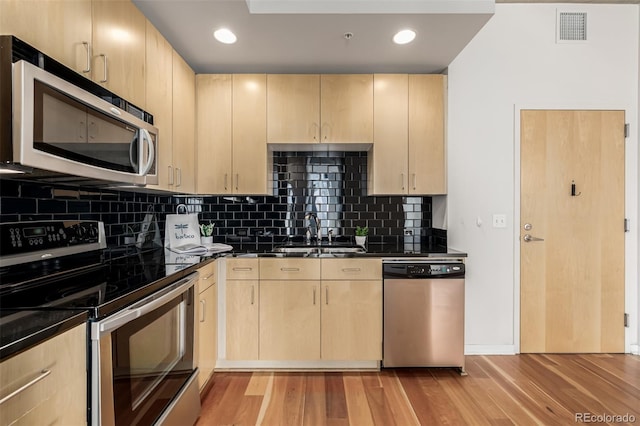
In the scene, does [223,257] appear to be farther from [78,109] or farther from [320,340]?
[78,109]

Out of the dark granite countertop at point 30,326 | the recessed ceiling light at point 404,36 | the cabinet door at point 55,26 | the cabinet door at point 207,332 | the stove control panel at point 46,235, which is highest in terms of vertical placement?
the recessed ceiling light at point 404,36

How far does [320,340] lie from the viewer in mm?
2482

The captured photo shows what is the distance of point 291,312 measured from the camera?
8.16 feet

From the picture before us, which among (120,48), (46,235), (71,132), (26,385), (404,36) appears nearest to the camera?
(26,385)

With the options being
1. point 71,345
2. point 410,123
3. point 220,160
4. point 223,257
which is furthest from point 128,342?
point 410,123

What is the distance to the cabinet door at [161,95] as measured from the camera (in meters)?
2.00

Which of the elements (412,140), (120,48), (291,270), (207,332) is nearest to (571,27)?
(412,140)

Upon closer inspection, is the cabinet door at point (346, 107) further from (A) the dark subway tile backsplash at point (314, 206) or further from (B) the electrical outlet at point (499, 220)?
(B) the electrical outlet at point (499, 220)

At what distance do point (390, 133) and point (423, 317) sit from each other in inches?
57.6


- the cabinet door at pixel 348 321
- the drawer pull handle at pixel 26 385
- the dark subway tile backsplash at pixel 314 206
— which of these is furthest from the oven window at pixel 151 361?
the dark subway tile backsplash at pixel 314 206

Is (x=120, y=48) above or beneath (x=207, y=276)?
above

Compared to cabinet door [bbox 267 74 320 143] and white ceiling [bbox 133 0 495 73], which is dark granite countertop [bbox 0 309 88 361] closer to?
white ceiling [bbox 133 0 495 73]

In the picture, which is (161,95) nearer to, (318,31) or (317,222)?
(318,31)

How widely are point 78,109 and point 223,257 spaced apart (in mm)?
1433
